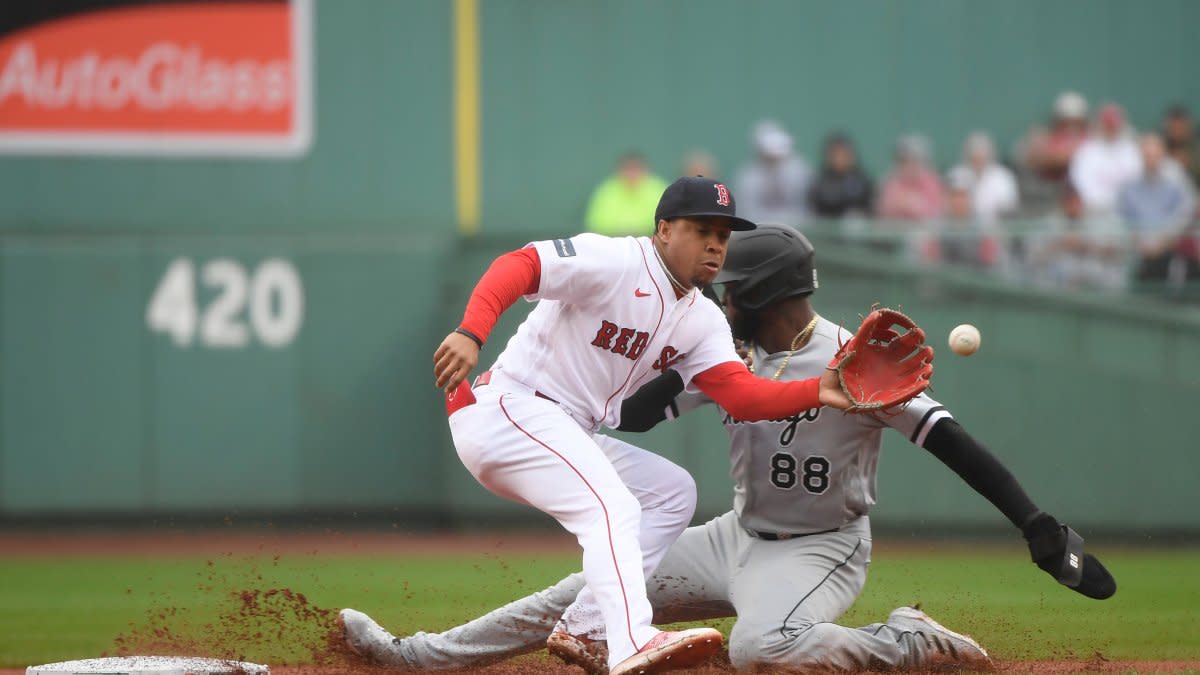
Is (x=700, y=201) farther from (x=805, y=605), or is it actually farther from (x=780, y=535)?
(x=805, y=605)

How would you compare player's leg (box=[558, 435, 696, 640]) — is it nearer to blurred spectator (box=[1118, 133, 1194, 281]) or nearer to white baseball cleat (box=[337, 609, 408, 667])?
white baseball cleat (box=[337, 609, 408, 667])

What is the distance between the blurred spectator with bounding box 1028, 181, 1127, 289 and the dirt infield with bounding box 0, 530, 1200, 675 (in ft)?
11.5

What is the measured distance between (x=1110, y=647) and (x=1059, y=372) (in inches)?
166

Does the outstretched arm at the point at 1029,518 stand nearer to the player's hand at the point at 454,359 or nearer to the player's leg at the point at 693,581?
the player's leg at the point at 693,581

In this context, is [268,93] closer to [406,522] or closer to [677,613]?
[406,522]

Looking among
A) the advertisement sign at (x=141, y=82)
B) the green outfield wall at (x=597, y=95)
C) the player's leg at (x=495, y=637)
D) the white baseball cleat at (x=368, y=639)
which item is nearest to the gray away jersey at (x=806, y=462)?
the player's leg at (x=495, y=637)

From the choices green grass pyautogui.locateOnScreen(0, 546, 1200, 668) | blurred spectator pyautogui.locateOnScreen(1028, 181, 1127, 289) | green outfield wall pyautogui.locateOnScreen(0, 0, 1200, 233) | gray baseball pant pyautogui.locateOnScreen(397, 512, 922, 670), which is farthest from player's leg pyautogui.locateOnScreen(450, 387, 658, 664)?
green outfield wall pyautogui.locateOnScreen(0, 0, 1200, 233)

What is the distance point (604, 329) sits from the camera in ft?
16.2

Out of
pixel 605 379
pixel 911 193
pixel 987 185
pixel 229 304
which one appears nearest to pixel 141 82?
pixel 229 304

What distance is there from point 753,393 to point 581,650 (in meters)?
0.99

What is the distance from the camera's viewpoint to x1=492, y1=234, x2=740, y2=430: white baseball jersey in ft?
16.0

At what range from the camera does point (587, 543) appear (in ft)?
15.3

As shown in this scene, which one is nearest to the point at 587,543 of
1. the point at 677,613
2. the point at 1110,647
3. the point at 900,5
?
the point at 677,613

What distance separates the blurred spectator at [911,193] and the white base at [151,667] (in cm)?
723
